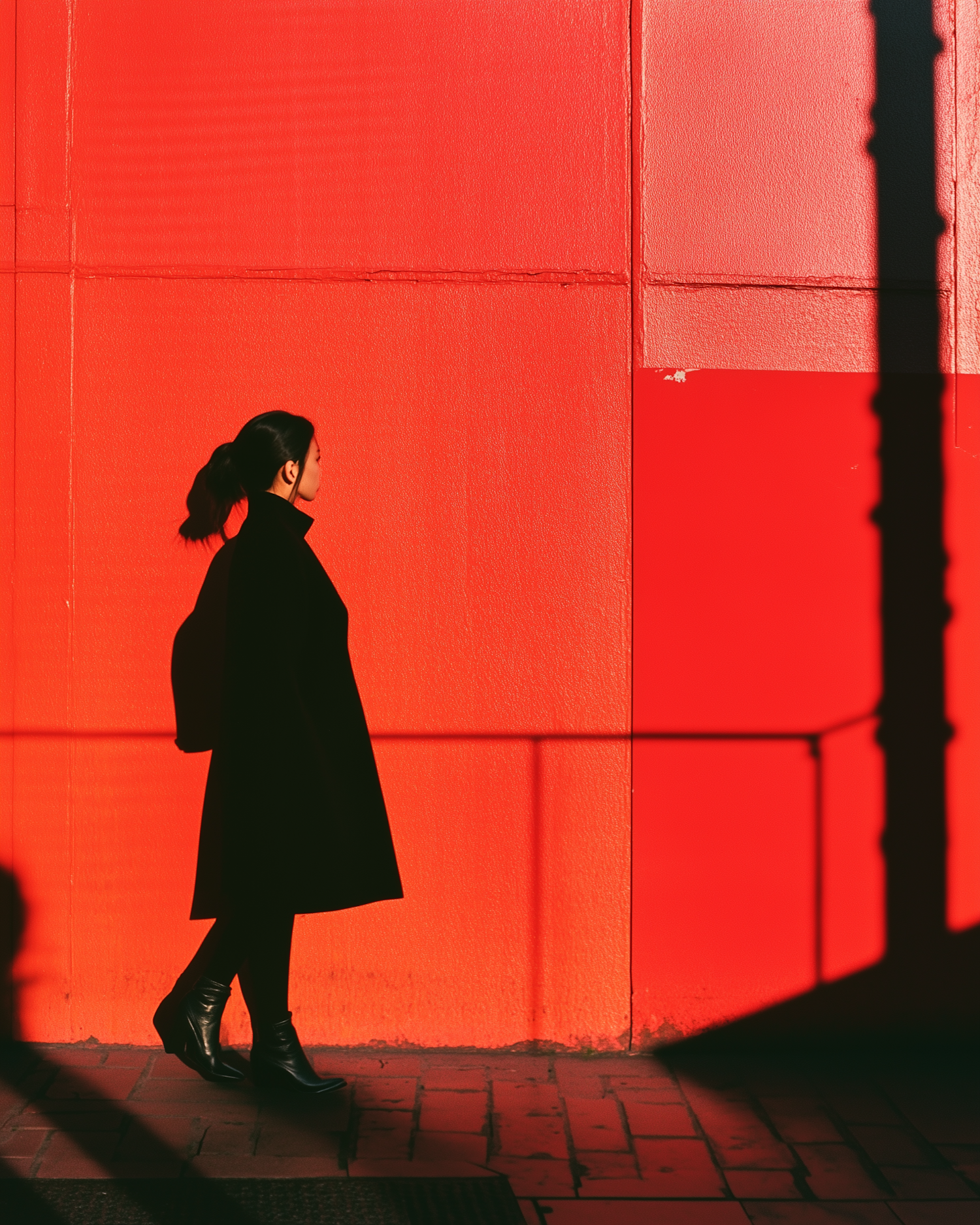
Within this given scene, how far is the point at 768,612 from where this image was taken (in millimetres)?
3891

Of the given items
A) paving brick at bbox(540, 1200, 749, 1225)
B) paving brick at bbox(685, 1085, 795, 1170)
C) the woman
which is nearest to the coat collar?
the woman

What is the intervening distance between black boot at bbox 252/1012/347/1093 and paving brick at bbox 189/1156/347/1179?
1.42 ft

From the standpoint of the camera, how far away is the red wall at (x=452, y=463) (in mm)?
3814

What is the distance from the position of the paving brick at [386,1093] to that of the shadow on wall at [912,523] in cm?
168

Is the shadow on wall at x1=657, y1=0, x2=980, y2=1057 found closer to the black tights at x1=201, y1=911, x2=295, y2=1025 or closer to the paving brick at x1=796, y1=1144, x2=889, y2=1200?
the paving brick at x1=796, y1=1144, x2=889, y2=1200

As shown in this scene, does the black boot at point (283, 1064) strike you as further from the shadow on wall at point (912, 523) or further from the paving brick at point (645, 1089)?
the shadow on wall at point (912, 523)

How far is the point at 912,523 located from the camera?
12.9 ft

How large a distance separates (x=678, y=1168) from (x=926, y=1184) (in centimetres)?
63

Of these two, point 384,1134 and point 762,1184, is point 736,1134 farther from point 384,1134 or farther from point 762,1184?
point 384,1134

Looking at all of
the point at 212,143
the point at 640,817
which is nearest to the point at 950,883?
the point at 640,817

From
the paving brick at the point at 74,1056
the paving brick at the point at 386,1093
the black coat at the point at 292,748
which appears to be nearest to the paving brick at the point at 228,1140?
the paving brick at the point at 386,1093

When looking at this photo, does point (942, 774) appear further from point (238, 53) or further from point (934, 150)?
point (238, 53)

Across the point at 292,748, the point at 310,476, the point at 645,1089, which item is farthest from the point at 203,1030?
the point at 310,476

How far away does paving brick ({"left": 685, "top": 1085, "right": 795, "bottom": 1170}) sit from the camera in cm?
304
